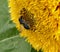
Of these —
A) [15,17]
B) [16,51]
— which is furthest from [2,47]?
[15,17]

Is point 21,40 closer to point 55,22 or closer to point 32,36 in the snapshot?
point 32,36

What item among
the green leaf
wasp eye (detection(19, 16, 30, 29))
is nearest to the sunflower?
wasp eye (detection(19, 16, 30, 29))

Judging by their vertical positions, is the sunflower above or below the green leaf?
above

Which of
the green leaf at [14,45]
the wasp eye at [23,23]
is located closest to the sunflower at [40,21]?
the wasp eye at [23,23]

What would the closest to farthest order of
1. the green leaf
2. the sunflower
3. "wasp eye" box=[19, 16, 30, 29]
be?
the sunflower < "wasp eye" box=[19, 16, 30, 29] < the green leaf

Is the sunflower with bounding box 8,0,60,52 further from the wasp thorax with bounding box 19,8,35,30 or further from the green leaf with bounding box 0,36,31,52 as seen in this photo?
the green leaf with bounding box 0,36,31,52

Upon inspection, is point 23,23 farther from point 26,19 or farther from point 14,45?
point 14,45

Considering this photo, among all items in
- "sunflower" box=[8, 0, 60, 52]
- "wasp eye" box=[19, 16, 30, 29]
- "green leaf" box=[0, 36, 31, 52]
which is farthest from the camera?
"green leaf" box=[0, 36, 31, 52]
